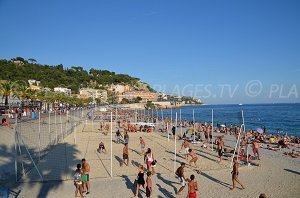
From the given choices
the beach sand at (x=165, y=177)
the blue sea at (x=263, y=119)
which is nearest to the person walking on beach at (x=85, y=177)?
the beach sand at (x=165, y=177)

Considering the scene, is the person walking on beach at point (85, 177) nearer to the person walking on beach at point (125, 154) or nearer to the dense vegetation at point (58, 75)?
the person walking on beach at point (125, 154)

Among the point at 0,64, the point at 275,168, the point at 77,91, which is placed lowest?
the point at 275,168

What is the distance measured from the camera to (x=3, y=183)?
1000cm

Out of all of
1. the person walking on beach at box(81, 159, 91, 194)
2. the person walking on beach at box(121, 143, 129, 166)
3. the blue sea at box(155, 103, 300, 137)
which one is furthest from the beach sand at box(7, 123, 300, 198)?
the blue sea at box(155, 103, 300, 137)

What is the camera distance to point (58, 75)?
428ft

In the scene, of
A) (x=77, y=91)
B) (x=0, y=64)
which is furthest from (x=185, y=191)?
(x=77, y=91)

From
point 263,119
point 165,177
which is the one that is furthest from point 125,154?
point 263,119

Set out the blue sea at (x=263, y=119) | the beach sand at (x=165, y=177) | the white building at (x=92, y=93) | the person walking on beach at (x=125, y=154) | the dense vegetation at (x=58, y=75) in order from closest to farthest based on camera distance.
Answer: the beach sand at (x=165, y=177) → the person walking on beach at (x=125, y=154) → the blue sea at (x=263, y=119) → the dense vegetation at (x=58, y=75) → the white building at (x=92, y=93)

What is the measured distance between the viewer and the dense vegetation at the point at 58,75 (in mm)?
98188

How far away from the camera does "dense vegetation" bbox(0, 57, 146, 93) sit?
98.2 metres

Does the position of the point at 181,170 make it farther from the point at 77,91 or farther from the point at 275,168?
the point at 77,91

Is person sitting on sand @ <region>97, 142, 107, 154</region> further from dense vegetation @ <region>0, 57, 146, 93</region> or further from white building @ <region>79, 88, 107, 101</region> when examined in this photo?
white building @ <region>79, 88, 107, 101</region>

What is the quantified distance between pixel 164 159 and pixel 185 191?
17.0ft

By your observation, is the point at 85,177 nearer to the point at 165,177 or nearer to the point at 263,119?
the point at 165,177
